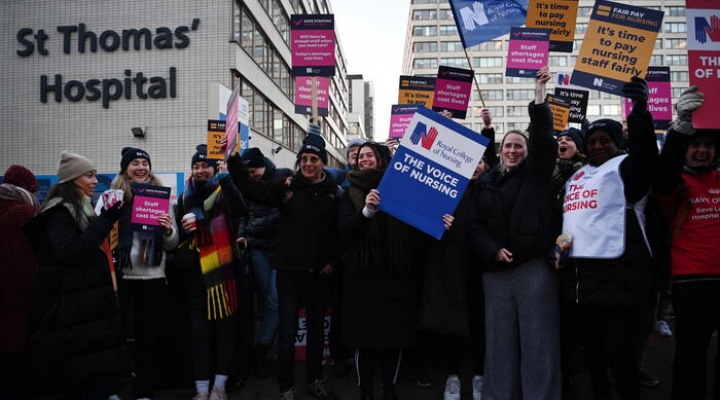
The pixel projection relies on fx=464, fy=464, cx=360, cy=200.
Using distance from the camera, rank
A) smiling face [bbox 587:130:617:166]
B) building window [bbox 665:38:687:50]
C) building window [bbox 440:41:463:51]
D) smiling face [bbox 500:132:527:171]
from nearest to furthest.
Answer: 1. smiling face [bbox 587:130:617:166]
2. smiling face [bbox 500:132:527:171]
3. building window [bbox 665:38:687:50]
4. building window [bbox 440:41:463:51]

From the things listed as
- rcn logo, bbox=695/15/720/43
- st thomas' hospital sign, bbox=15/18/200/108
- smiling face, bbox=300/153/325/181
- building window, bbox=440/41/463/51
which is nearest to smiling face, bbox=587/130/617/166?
rcn logo, bbox=695/15/720/43

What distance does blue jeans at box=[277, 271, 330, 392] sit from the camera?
12.5ft

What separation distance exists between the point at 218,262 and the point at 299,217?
0.83m

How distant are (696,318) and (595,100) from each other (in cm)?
7535

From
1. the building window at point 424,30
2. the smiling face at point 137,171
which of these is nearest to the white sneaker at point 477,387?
the smiling face at point 137,171

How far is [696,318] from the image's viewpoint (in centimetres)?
299

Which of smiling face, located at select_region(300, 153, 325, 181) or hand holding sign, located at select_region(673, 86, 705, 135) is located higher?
hand holding sign, located at select_region(673, 86, 705, 135)

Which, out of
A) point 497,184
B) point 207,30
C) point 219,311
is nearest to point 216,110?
point 207,30

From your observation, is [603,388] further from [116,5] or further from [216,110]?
[116,5]

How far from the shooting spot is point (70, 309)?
2.98 m

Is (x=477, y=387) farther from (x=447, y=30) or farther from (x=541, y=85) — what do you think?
(x=447, y=30)

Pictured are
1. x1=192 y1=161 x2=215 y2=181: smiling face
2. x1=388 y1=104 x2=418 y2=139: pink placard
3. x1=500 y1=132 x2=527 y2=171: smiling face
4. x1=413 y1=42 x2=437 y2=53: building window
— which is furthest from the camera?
x1=413 y1=42 x2=437 y2=53: building window

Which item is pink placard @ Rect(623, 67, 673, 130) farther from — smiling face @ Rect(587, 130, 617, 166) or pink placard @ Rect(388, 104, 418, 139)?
smiling face @ Rect(587, 130, 617, 166)

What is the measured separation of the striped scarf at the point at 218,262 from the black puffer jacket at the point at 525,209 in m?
2.09
